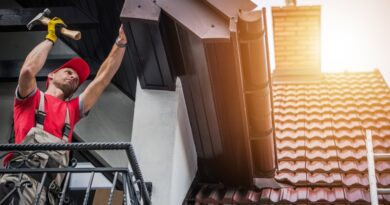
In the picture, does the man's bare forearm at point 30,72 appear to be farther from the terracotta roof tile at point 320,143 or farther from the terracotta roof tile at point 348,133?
the terracotta roof tile at point 348,133

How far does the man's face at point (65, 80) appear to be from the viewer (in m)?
4.45

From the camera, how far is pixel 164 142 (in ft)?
14.8

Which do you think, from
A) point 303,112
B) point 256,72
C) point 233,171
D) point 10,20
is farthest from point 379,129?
point 10,20

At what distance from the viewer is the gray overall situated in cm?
348

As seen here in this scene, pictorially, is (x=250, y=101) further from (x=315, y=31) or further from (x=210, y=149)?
(x=315, y=31)

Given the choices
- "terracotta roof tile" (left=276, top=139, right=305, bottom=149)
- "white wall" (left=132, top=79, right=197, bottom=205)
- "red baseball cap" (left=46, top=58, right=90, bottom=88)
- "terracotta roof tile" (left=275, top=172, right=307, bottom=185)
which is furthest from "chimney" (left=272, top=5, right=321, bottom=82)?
"red baseball cap" (left=46, top=58, right=90, bottom=88)

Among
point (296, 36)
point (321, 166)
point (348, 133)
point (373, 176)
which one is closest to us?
point (373, 176)

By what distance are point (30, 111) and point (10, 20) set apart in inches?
95.6

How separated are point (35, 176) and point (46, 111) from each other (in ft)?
1.86

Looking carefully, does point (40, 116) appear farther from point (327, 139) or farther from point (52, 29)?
point (327, 139)

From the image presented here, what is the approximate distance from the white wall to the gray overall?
818 millimetres

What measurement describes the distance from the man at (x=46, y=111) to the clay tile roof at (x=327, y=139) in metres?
1.52

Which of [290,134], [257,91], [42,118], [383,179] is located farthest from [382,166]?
[42,118]

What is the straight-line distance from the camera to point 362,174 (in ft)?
16.1
